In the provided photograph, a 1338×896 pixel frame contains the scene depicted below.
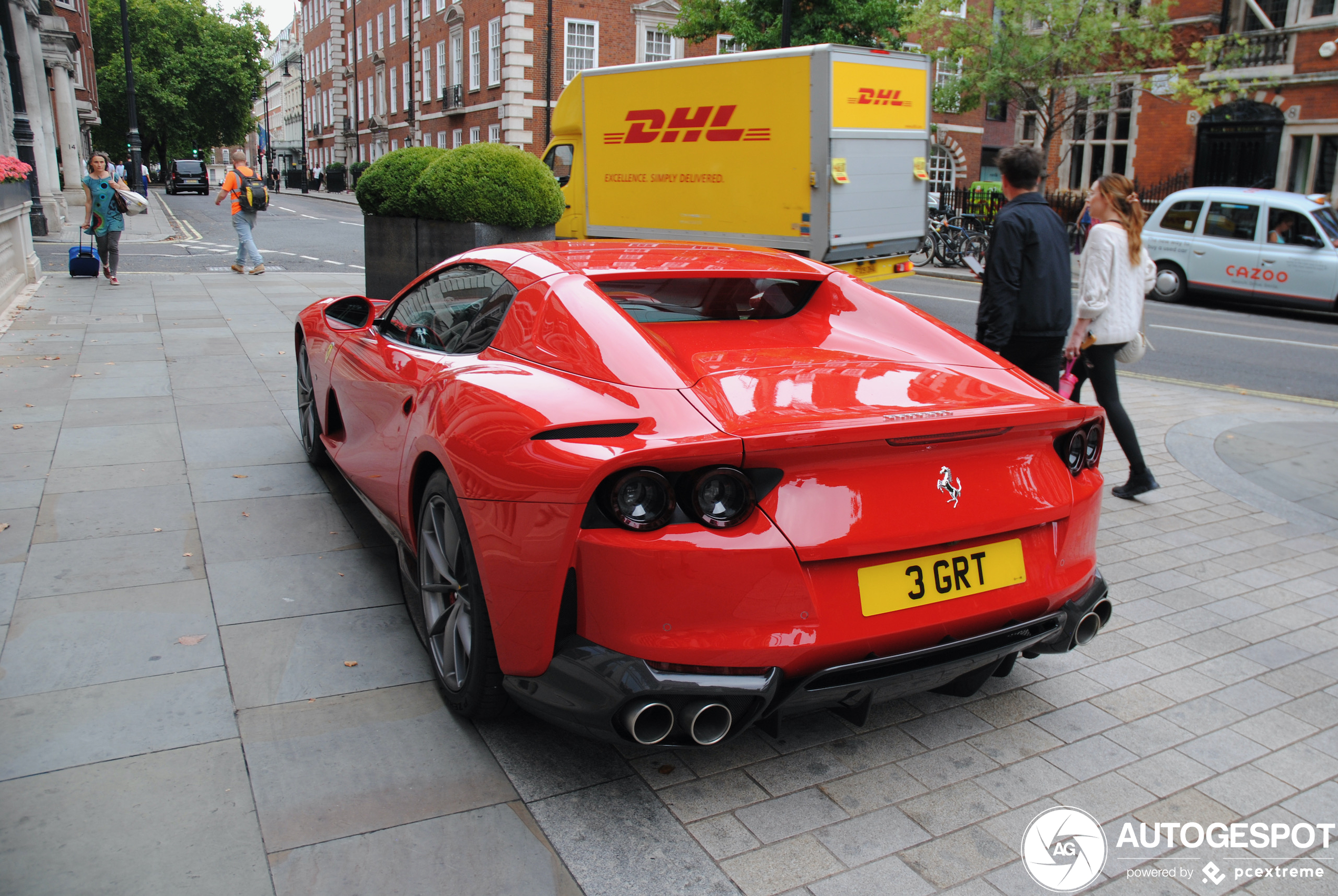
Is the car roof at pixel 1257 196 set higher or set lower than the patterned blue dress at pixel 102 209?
higher

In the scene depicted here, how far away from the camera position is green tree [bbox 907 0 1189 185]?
82.1ft

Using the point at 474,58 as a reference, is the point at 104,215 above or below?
below

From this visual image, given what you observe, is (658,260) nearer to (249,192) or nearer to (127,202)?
(127,202)

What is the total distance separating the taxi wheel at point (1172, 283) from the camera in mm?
16969

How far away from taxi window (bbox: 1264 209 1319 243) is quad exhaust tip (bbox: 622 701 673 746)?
16831 mm

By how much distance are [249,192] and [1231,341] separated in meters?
14.1

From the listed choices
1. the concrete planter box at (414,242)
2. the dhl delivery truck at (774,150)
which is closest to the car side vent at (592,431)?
the concrete planter box at (414,242)

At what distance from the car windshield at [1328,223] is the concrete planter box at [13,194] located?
18.4 meters

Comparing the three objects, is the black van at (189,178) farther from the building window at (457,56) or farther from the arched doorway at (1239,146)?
the arched doorway at (1239,146)

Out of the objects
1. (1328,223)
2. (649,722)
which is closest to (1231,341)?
(1328,223)

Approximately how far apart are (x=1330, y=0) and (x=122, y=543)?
30.3 meters

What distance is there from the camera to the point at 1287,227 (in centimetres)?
1575

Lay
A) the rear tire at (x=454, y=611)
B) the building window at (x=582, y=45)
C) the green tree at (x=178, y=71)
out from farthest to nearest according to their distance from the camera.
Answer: the green tree at (x=178, y=71) < the building window at (x=582, y=45) < the rear tire at (x=454, y=611)

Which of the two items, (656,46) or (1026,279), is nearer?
(1026,279)
